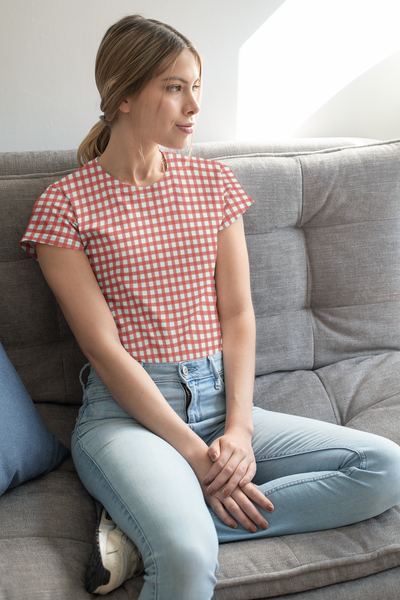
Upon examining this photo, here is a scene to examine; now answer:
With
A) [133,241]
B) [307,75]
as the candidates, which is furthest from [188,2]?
[133,241]

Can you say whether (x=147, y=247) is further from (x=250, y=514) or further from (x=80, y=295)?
(x=250, y=514)

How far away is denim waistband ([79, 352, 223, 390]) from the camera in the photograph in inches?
44.5

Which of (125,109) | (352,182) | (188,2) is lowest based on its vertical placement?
(352,182)

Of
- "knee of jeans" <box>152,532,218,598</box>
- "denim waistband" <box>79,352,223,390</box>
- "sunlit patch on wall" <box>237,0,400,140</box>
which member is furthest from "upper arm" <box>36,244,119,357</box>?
"sunlit patch on wall" <box>237,0,400,140</box>

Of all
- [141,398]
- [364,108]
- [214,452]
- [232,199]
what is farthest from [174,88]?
[364,108]

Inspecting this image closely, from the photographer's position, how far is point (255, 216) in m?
1.42

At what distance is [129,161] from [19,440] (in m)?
0.66

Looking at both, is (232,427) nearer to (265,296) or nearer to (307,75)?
(265,296)

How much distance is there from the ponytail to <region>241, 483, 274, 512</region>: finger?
874mm

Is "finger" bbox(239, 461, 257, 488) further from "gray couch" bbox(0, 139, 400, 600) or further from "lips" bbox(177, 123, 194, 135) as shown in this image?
"lips" bbox(177, 123, 194, 135)

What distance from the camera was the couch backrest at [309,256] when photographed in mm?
1374

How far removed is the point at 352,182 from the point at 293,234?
22 centimetres

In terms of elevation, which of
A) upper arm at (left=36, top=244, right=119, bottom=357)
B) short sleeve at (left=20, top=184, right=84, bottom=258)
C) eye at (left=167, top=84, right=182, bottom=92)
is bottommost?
upper arm at (left=36, top=244, right=119, bottom=357)

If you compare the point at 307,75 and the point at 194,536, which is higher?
the point at 307,75
